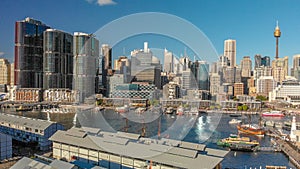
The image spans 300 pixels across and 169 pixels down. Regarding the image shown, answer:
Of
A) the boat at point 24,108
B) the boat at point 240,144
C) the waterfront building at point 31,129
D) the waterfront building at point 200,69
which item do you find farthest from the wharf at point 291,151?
the boat at point 24,108

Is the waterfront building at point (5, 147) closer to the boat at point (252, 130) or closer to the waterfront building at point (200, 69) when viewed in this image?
the waterfront building at point (200, 69)

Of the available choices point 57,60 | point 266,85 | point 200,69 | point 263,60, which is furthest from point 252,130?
point 263,60

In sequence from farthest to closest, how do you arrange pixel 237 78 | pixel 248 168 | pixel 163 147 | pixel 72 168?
pixel 237 78
pixel 248 168
pixel 163 147
pixel 72 168

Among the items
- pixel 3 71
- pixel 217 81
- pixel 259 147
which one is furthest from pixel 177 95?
pixel 3 71

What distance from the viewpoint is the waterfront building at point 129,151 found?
3041 millimetres

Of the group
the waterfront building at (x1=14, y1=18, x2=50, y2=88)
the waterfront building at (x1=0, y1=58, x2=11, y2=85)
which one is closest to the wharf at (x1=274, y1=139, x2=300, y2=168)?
the waterfront building at (x1=14, y1=18, x2=50, y2=88)

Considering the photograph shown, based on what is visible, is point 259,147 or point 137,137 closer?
point 137,137

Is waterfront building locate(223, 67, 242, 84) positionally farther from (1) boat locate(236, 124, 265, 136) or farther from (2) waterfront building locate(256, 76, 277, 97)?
(1) boat locate(236, 124, 265, 136)

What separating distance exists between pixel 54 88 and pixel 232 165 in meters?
15.8

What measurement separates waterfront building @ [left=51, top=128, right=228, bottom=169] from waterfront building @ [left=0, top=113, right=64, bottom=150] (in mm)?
1072

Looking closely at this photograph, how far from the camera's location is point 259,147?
230 inches

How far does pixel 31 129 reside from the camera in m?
5.36

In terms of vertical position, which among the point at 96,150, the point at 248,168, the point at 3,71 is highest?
the point at 3,71

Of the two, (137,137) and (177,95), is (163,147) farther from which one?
(177,95)
